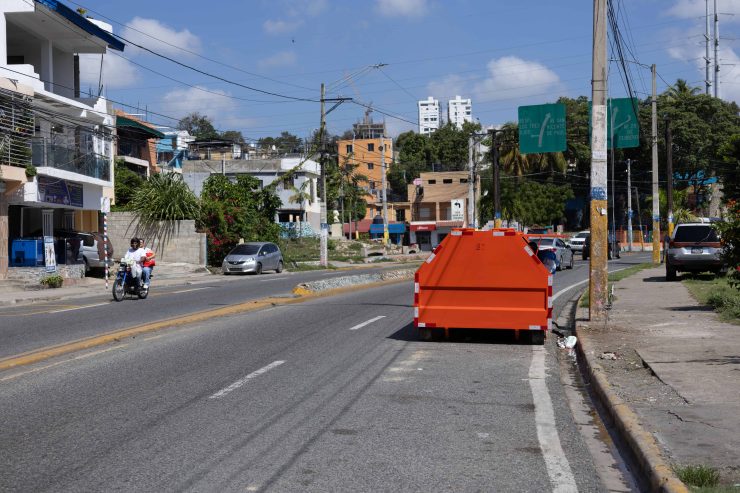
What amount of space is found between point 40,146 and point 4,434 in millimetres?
29364

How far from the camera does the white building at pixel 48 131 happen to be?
105 ft

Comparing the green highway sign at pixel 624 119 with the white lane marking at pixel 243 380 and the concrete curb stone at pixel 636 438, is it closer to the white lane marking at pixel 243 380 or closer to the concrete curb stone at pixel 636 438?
the concrete curb stone at pixel 636 438

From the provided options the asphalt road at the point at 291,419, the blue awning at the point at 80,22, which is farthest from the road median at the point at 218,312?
the blue awning at the point at 80,22

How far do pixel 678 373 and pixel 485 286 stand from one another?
425 cm

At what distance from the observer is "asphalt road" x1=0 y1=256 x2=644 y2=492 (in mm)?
6305

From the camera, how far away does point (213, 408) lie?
8.62 meters

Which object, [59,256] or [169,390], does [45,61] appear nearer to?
[59,256]

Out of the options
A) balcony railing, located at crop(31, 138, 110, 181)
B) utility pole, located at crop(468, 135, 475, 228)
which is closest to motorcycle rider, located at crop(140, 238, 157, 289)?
balcony railing, located at crop(31, 138, 110, 181)

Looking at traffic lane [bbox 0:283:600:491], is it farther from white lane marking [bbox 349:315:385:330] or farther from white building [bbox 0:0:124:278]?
white building [bbox 0:0:124:278]

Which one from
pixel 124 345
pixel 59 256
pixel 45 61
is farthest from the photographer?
pixel 45 61

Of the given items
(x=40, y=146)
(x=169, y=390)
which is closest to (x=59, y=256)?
(x=40, y=146)

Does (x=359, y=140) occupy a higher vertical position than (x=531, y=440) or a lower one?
higher

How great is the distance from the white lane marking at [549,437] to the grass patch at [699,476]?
29.2 inches

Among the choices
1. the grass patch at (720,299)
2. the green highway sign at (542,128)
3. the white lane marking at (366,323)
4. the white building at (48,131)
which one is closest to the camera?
the white lane marking at (366,323)
